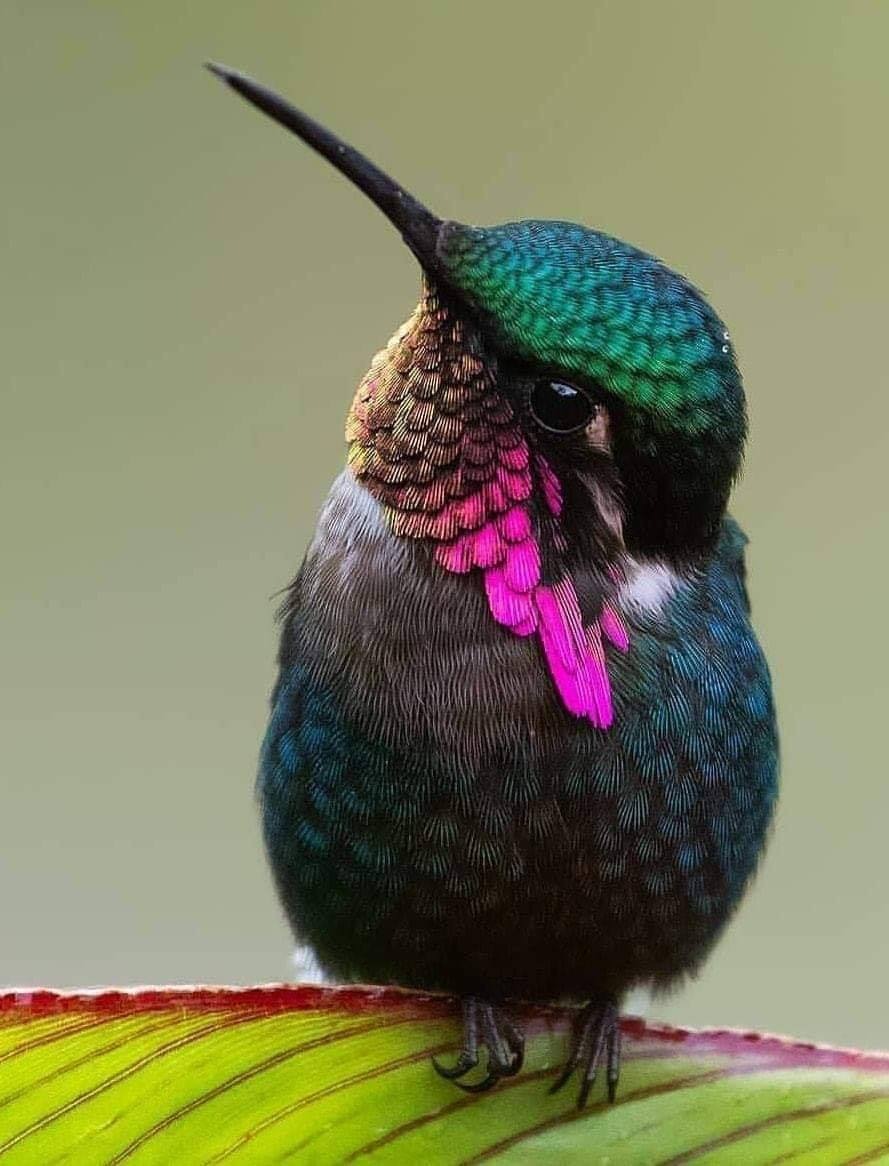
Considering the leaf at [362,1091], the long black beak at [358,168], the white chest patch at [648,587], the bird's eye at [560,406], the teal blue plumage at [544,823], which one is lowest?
the leaf at [362,1091]

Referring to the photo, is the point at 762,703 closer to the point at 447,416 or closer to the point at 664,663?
the point at 664,663

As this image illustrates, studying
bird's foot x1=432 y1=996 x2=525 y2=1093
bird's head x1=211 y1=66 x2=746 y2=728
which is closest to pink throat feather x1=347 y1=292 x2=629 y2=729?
bird's head x1=211 y1=66 x2=746 y2=728

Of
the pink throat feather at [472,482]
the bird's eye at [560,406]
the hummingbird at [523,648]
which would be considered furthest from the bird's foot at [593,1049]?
the bird's eye at [560,406]

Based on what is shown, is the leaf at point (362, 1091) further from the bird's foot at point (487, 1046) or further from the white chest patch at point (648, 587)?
the white chest patch at point (648, 587)

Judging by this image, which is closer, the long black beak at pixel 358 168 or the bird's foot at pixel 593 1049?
the long black beak at pixel 358 168

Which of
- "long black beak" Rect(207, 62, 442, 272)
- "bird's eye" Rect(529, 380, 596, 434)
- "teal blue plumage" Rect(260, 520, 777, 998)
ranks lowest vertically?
"teal blue plumage" Rect(260, 520, 777, 998)

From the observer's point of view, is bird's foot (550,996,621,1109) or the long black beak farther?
bird's foot (550,996,621,1109)

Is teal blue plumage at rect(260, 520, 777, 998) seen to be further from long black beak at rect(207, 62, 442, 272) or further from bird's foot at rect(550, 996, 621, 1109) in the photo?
long black beak at rect(207, 62, 442, 272)

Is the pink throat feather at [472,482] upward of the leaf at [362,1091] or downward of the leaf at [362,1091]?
upward

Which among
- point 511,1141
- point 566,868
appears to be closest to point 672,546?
point 566,868
